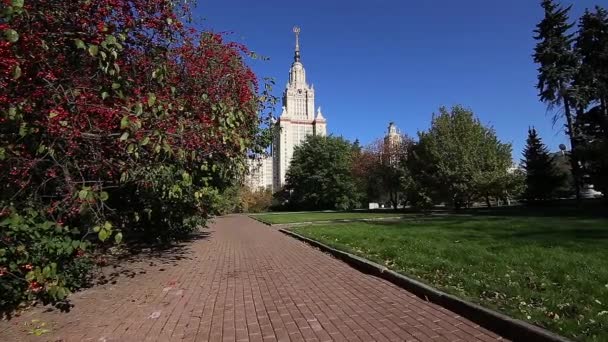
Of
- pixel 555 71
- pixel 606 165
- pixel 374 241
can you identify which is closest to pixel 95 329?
pixel 374 241

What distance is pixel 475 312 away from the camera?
17.9 feet

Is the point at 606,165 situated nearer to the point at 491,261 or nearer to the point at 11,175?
the point at 491,261

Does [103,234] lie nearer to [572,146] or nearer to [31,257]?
[31,257]

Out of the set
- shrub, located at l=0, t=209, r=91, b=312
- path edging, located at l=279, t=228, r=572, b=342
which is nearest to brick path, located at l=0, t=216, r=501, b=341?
path edging, located at l=279, t=228, r=572, b=342

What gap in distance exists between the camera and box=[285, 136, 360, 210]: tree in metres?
65.9

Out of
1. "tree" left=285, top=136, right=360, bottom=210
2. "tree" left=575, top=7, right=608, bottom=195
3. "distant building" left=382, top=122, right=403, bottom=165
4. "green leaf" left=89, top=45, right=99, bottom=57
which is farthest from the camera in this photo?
"tree" left=285, top=136, right=360, bottom=210

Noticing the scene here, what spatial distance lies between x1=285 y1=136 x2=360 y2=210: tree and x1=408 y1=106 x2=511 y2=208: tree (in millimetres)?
22480

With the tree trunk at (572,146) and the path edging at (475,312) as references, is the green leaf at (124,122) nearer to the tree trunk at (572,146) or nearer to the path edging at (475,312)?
the path edging at (475,312)

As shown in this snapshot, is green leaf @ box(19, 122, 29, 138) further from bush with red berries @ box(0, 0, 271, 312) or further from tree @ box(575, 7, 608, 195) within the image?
tree @ box(575, 7, 608, 195)

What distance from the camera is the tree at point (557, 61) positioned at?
38.9 meters

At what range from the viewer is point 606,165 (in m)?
32.3

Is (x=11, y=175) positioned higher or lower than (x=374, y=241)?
higher

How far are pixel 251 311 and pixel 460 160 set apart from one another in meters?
35.2

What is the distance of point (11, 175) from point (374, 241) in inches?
379
